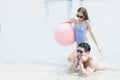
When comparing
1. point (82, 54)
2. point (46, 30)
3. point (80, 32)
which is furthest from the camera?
point (46, 30)

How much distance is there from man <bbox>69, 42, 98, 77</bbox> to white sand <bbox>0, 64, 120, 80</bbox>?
0.10 m

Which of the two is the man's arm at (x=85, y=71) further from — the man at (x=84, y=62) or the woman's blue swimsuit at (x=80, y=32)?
the woman's blue swimsuit at (x=80, y=32)

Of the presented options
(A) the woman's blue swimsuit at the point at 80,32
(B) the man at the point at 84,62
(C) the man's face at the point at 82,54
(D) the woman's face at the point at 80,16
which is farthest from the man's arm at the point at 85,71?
(D) the woman's face at the point at 80,16

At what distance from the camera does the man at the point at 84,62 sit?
16.3ft

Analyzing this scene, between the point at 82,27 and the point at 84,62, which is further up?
the point at 82,27

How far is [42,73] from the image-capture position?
5.27 meters

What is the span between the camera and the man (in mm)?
4953

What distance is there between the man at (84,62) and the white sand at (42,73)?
99mm

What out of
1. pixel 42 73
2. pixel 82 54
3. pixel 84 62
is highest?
pixel 82 54

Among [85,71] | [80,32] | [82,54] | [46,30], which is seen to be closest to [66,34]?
[80,32]

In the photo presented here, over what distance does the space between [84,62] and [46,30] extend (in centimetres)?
377

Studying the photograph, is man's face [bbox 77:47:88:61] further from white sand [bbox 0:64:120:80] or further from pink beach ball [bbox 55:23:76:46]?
pink beach ball [bbox 55:23:76:46]

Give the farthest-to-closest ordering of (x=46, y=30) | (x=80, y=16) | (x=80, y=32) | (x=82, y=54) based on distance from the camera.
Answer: (x=46, y=30), (x=80, y=32), (x=80, y=16), (x=82, y=54)

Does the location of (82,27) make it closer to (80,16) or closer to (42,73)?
(80,16)
